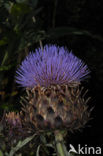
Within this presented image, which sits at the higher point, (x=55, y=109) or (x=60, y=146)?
(x=55, y=109)

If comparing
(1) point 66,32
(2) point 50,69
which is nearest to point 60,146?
(2) point 50,69

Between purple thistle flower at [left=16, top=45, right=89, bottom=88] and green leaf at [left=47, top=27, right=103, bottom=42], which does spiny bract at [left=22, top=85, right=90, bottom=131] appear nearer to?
purple thistle flower at [left=16, top=45, right=89, bottom=88]

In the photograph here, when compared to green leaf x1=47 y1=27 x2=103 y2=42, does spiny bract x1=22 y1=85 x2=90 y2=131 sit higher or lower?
lower

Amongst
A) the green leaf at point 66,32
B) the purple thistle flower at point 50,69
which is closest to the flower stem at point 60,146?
the purple thistle flower at point 50,69

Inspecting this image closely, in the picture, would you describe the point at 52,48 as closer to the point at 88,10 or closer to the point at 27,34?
the point at 27,34

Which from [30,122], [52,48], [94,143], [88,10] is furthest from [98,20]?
[30,122]

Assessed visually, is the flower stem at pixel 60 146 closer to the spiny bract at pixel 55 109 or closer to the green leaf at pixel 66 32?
the spiny bract at pixel 55 109

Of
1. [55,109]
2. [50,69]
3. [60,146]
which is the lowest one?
[60,146]

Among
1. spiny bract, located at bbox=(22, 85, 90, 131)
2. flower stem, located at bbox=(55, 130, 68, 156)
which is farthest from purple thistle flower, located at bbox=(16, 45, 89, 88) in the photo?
flower stem, located at bbox=(55, 130, 68, 156)

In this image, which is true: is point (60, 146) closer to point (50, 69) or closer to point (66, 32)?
point (50, 69)
